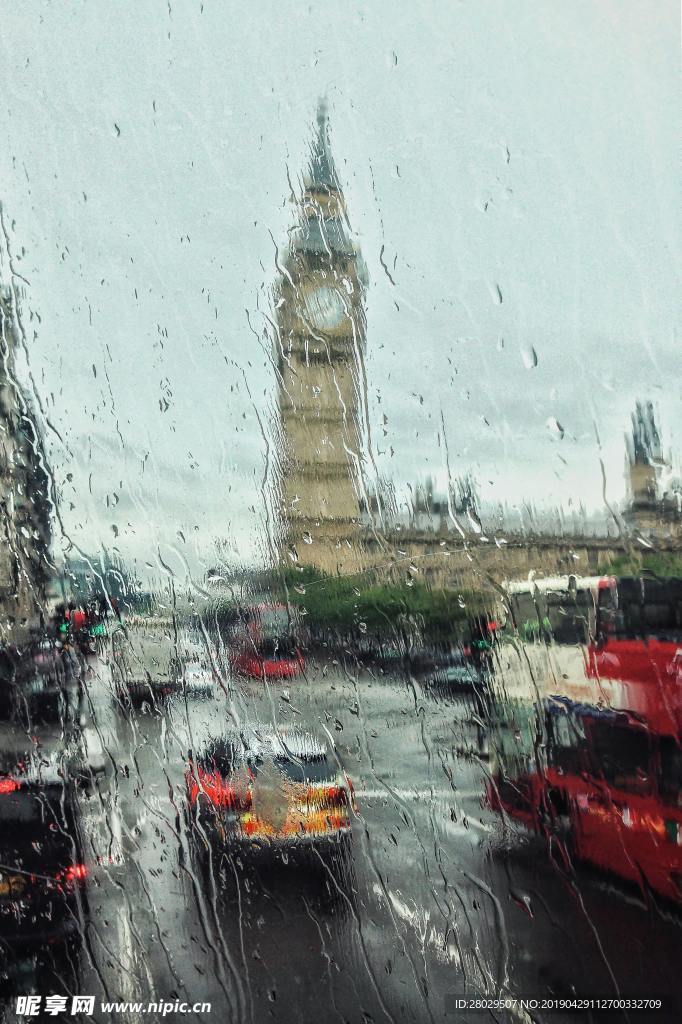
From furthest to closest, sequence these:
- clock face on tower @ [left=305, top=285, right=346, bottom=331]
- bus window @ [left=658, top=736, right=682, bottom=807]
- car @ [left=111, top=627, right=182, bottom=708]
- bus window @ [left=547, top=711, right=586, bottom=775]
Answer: clock face on tower @ [left=305, top=285, right=346, bottom=331] → car @ [left=111, top=627, right=182, bottom=708] → bus window @ [left=547, top=711, right=586, bottom=775] → bus window @ [left=658, top=736, right=682, bottom=807]

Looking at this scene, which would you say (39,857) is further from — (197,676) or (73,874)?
(197,676)

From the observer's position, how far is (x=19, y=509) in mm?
2443

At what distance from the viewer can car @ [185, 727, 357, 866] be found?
6.70 ft

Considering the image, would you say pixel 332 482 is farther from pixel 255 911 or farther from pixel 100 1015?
pixel 100 1015

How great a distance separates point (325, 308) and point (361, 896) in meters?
1.66

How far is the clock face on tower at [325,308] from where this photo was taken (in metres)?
2.35

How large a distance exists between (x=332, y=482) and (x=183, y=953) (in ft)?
4.33

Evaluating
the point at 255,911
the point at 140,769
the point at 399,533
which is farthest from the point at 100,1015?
the point at 399,533

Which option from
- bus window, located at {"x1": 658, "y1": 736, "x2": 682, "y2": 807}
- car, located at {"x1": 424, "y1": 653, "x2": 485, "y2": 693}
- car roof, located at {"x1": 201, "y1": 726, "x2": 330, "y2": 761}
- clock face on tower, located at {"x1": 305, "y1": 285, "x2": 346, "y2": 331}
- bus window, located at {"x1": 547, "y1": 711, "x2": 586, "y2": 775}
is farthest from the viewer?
clock face on tower, located at {"x1": 305, "y1": 285, "x2": 346, "y2": 331}

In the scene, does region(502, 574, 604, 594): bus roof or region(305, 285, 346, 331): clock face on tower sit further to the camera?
region(305, 285, 346, 331): clock face on tower

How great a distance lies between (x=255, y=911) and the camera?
2045 millimetres

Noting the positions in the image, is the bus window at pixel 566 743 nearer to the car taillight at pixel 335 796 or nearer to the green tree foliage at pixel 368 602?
the green tree foliage at pixel 368 602

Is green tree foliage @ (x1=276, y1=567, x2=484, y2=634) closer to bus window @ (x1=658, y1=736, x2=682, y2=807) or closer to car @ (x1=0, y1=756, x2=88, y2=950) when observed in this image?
bus window @ (x1=658, y1=736, x2=682, y2=807)

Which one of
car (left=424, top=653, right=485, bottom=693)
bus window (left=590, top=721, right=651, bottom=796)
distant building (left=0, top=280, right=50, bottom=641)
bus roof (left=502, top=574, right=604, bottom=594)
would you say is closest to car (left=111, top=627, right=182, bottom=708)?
distant building (left=0, top=280, right=50, bottom=641)
